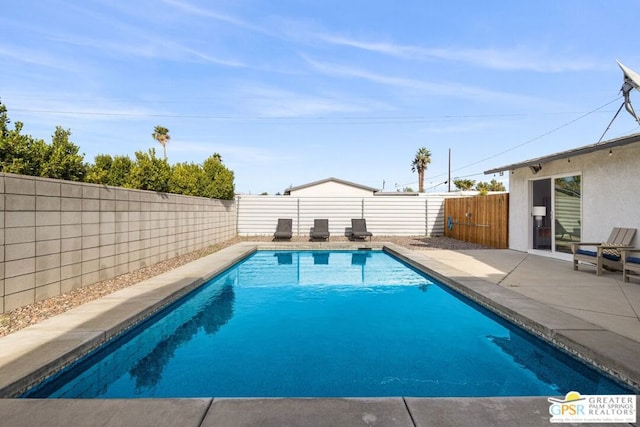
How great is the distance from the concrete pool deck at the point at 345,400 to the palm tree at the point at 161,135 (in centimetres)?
3363

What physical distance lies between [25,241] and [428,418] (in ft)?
15.9

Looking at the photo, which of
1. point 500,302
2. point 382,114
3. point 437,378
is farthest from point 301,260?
point 382,114

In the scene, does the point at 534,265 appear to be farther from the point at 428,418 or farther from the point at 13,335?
the point at 13,335

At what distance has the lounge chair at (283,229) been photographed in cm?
1329

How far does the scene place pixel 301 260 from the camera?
396 inches

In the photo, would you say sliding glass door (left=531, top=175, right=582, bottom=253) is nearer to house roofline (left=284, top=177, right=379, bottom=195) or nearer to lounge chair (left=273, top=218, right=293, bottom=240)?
lounge chair (left=273, top=218, right=293, bottom=240)

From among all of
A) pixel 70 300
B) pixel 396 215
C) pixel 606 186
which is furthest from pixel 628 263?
pixel 396 215

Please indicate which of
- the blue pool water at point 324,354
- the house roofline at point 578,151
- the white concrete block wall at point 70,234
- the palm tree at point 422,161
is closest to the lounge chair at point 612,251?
the house roofline at point 578,151

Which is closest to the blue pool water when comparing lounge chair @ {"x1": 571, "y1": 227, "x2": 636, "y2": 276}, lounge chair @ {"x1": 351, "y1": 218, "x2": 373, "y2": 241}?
lounge chair @ {"x1": 571, "y1": 227, "x2": 636, "y2": 276}

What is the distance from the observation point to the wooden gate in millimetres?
10680

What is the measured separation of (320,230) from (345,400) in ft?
38.8

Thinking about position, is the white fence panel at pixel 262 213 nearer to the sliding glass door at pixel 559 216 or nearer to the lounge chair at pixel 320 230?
the lounge chair at pixel 320 230

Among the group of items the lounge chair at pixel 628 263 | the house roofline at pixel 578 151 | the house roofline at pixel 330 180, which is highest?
the house roofline at pixel 330 180

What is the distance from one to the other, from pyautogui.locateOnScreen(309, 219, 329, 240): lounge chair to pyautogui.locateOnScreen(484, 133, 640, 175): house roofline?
21.0ft
